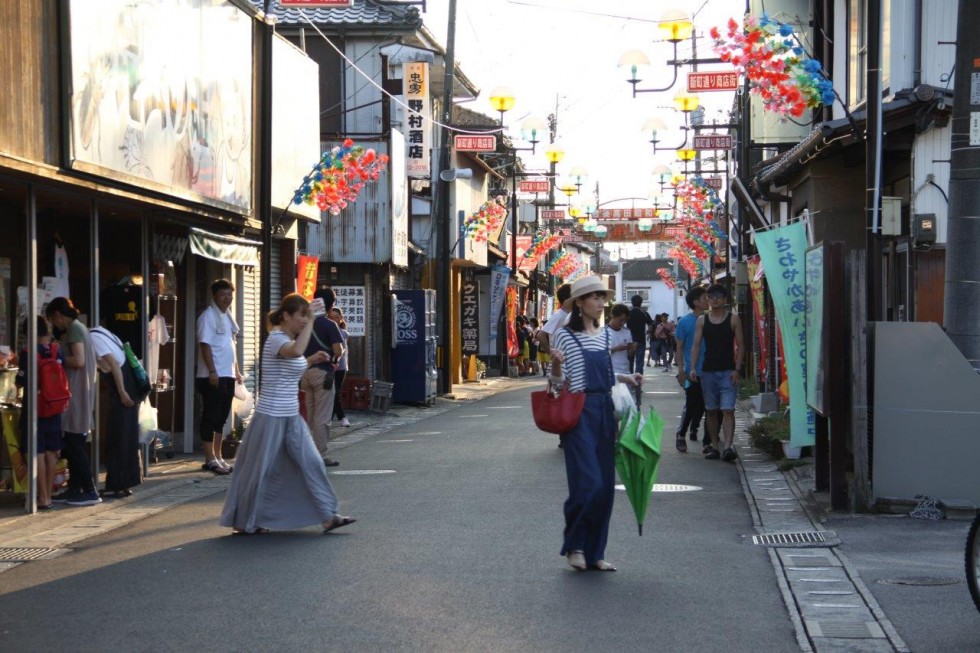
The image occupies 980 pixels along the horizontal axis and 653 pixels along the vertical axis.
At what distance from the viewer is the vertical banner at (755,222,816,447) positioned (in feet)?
39.7

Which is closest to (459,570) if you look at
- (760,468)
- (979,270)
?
(979,270)

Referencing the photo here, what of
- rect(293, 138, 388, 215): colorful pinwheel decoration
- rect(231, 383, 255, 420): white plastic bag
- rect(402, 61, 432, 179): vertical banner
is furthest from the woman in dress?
rect(402, 61, 432, 179): vertical banner

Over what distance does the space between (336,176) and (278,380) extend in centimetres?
1008

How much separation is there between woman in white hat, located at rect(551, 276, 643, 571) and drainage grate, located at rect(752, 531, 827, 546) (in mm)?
1627

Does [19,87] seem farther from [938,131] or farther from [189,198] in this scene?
[938,131]

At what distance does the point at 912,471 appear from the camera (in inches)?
409

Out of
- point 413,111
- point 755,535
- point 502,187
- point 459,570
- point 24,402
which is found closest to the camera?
point 459,570

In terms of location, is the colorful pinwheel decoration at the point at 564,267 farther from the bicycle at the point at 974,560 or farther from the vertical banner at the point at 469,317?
the bicycle at the point at 974,560

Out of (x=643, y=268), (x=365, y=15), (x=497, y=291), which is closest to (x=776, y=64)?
(x=365, y=15)

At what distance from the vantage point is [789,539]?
9.61m

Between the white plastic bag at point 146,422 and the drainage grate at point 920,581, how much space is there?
7.95 meters

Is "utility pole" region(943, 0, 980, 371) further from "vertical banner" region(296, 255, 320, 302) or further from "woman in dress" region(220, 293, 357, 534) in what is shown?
"vertical banner" region(296, 255, 320, 302)

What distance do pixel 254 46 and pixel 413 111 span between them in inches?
467

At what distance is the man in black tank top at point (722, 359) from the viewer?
14953mm
